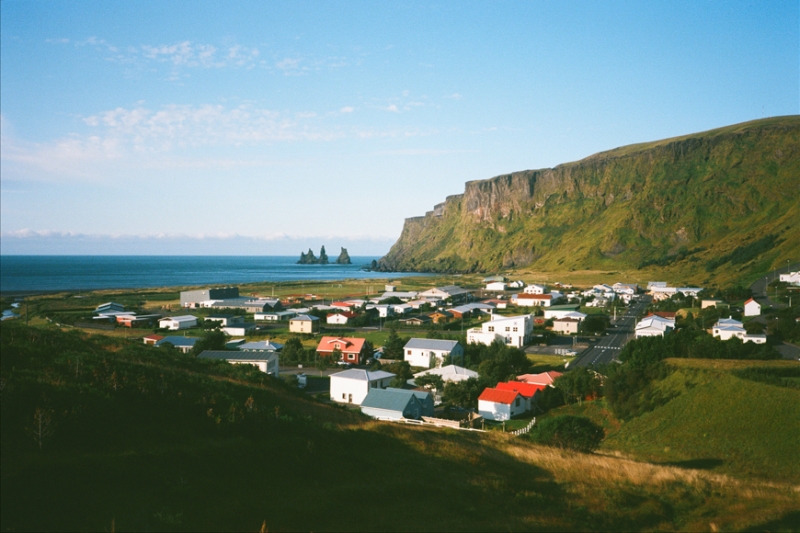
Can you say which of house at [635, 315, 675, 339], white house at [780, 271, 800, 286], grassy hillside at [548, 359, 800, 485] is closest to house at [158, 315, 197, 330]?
grassy hillside at [548, 359, 800, 485]

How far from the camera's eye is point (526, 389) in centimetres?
3341

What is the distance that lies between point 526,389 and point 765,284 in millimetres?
71344

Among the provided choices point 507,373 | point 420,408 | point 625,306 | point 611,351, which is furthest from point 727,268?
point 420,408

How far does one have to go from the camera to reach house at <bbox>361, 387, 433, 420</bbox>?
1117 inches

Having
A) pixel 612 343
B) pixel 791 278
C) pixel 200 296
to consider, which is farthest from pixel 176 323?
pixel 791 278

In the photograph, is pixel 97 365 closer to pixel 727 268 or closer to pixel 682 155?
pixel 727 268

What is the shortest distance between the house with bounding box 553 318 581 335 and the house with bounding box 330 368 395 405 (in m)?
33.4

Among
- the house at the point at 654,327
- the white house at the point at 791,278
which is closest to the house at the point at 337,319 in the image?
the house at the point at 654,327

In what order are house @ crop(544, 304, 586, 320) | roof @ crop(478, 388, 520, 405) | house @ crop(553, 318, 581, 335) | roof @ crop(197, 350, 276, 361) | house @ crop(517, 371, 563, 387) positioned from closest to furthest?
roof @ crop(478, 388, 520, 405) < house @ crop(517, 371, 563, 387) < roof @ crop(197, 350, 276, 361) < house @ crop(553, 318, 581, 335) < house @ crop(544, 304, 586, 320)

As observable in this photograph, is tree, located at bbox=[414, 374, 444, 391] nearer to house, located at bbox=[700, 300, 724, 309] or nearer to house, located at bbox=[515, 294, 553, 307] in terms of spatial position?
house, located at bbox=[700, 300, 724, 309]

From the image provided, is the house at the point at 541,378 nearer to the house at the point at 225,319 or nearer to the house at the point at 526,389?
the house at the point at 526,389

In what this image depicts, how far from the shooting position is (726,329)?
49625 millimetres

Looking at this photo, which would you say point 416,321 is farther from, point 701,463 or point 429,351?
point 701,463

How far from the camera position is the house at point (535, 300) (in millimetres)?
85312
